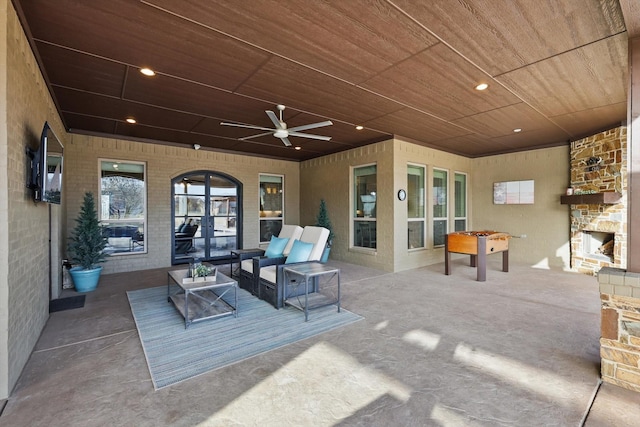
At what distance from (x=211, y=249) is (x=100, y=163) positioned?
304cm

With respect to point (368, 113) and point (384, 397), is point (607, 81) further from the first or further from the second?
point (384, 397)

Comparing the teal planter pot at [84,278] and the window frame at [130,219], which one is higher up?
the window frame at [130,219]

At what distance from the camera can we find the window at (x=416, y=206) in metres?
6.85

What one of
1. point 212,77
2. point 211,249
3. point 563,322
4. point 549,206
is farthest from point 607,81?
point 211,249

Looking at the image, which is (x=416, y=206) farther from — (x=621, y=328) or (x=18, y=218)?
(x=18, y=218)

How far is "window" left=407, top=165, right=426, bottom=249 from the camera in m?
6.85

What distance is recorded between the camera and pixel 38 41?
9.21 feet

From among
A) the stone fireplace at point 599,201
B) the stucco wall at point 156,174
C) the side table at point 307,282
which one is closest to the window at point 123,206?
the stucco wall at point 156,174

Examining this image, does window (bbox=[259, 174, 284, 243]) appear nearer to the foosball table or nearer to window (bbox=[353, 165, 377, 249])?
window (bbox=[353, 165, 377, 249])

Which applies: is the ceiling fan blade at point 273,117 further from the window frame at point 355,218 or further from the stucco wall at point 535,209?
the stucco wall at point 535,209

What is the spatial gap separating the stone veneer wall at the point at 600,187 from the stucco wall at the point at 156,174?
7.18 m

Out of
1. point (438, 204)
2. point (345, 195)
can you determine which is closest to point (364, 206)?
point (345, 195)

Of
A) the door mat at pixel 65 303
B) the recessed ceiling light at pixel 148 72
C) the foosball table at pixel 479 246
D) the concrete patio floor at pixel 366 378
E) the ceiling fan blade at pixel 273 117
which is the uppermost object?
the recessed ceiling light at pixel 148 72

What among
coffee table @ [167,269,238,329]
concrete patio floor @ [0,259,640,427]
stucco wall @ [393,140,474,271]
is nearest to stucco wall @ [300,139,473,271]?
stucco wall @ [393,140,474,271]
